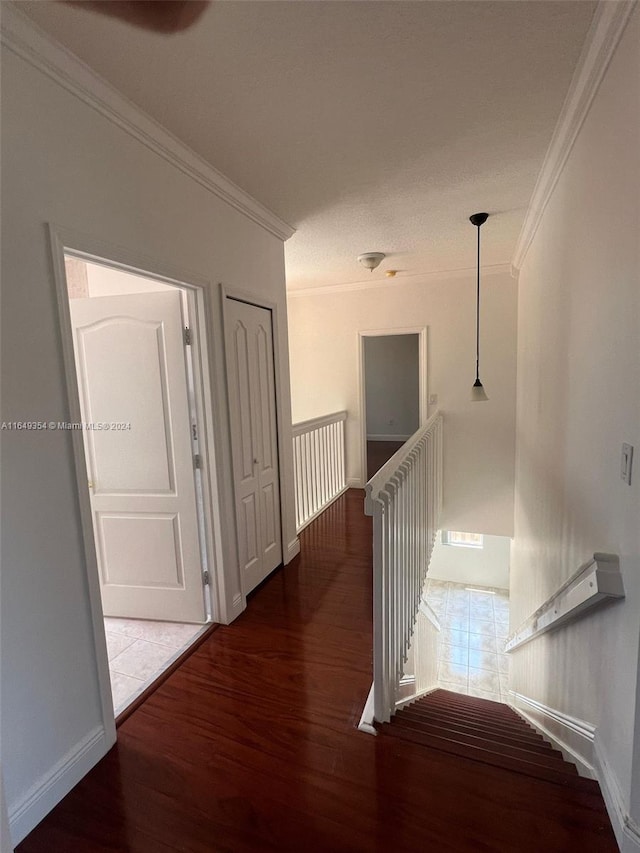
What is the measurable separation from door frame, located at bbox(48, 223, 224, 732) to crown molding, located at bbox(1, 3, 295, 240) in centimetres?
50

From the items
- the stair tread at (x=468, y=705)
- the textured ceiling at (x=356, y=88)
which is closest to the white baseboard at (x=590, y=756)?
the stair tread at (x=468, y=705)

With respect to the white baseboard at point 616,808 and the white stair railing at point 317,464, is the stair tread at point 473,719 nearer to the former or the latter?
the white baseboard at point 616,808

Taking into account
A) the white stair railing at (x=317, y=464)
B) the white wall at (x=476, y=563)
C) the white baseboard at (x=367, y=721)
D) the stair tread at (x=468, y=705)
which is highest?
the white stair railing at (x=317, y=464)

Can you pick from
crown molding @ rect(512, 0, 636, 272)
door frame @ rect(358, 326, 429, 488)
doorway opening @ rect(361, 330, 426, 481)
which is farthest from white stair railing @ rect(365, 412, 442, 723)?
→ doorway opening @ rect(361, 330, 426, 481)

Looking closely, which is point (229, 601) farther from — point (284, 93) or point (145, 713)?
point (284, 93)

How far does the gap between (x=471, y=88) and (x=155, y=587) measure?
3005 millimetres

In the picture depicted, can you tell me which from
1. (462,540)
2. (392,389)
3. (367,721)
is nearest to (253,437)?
(367,721)

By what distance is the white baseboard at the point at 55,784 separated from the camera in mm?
1337

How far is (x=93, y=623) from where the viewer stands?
1.61 m

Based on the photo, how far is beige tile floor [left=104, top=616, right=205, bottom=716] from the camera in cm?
206

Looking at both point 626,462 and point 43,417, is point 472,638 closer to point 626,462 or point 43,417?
point 626,462

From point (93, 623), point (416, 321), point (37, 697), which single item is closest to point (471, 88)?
point (93, 623)

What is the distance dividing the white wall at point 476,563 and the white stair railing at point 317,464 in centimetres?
205

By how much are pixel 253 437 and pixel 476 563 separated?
4.77 metres
